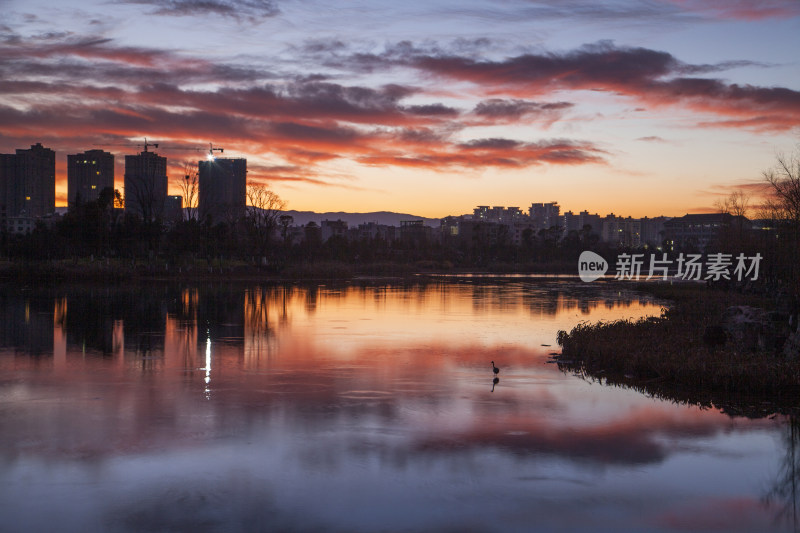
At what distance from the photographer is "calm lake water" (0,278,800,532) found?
7.94m

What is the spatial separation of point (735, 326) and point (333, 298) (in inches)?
1026

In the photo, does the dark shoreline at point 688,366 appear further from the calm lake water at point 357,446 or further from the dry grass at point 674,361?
the calm lake water at point 357,446

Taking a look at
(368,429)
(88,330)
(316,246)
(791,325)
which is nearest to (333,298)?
(88,330)

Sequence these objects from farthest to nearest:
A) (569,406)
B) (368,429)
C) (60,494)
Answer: (569,406) → (368,429) → (60,494)

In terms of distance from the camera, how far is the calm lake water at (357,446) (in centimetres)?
794

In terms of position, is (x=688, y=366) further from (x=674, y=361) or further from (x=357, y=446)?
(x=357, y=446)

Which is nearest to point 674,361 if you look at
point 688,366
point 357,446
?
point 688,366

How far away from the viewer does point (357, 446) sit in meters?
10.4

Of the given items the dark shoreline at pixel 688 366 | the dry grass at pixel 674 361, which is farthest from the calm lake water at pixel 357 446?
the dry grass at pixel 674 361

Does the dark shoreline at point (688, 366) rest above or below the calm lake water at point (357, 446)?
above

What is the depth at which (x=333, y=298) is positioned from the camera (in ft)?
136

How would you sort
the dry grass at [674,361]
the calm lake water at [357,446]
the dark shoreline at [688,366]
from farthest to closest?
the dry grass at [674,361] → the dark shoreline at [688,366] → the calm lake water at [357,446]

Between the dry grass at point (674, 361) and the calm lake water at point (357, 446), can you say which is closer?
the calm lake water at point (357, 446)

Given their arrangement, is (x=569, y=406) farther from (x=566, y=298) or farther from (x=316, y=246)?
(x=316, y=246)
